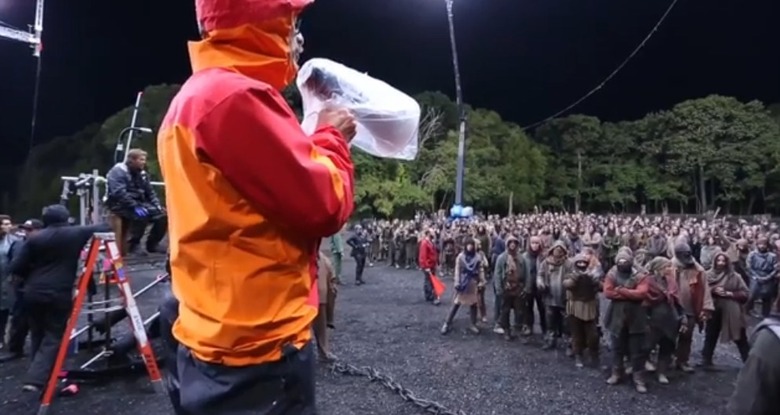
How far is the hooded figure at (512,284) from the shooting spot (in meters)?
11.0

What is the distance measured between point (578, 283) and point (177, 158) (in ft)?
27.3

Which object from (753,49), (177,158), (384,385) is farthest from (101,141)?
(753,49)

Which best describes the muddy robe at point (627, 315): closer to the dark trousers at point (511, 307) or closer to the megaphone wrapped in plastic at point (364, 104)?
the dark trousers at point (511, 307)

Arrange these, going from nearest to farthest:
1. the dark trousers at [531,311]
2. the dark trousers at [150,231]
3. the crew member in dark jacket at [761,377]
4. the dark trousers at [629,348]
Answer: the crew member in dark jacket at [761,377]
the dark trousers at [150,231]
the dark trousers at [629,348]
the dark trousers at [531,311]

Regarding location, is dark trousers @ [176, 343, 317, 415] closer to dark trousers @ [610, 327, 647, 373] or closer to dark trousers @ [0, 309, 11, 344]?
dark trousers @ [610, 327, 647, 373]

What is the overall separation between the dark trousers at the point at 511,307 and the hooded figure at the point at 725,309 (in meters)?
2.93

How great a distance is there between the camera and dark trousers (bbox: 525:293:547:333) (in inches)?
426

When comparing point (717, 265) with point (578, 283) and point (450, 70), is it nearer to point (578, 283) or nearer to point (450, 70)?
point (578, 283)

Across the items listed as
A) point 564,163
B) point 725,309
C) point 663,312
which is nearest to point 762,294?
point 725,309

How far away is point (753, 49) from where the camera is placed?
60.8 meters

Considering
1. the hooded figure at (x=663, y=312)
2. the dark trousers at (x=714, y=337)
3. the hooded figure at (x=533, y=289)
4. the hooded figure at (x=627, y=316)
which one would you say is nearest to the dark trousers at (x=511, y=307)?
the hooded figure at (x=533, y=289)

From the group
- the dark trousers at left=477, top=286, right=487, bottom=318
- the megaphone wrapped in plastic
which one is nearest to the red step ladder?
the megaphone wrapped in plastic

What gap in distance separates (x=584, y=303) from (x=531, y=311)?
2215 millimetres

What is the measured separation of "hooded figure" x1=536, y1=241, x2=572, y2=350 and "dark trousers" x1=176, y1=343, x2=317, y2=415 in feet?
29.3
